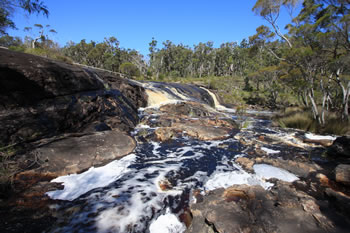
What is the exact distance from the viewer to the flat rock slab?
3.35 meters

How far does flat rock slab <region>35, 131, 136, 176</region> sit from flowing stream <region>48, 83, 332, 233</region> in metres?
0.20

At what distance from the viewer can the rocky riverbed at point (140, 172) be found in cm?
220

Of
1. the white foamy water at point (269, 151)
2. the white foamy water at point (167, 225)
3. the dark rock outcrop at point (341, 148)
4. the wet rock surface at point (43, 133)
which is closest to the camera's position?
the white foamy water at point (167, 225)

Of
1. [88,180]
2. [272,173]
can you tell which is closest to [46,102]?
[88,180]

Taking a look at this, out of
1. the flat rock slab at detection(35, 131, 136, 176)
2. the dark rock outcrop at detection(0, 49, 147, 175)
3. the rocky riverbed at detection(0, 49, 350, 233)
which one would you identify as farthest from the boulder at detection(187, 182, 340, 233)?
the dark rock outcrop at detection(0, 49, 147, 175)

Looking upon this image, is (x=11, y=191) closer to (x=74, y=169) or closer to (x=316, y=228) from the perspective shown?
(x=74, y=169)

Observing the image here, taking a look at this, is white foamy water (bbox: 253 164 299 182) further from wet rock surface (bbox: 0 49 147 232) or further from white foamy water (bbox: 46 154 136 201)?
wet rock surface (bbox: 0 49 147 232)

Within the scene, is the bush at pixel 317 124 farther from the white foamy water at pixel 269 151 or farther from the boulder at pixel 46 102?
the boulder at pixel 46 102

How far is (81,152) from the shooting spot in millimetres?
3820

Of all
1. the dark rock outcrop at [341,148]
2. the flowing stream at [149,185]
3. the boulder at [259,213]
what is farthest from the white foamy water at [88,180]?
the dark rock outcrop at [341,148]

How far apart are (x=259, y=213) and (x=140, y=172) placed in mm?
2353

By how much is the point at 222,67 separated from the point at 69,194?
60.4 m

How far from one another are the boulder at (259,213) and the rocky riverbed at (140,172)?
1 centimetres

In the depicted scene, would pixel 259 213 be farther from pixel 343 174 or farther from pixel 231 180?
pixel 343 174
